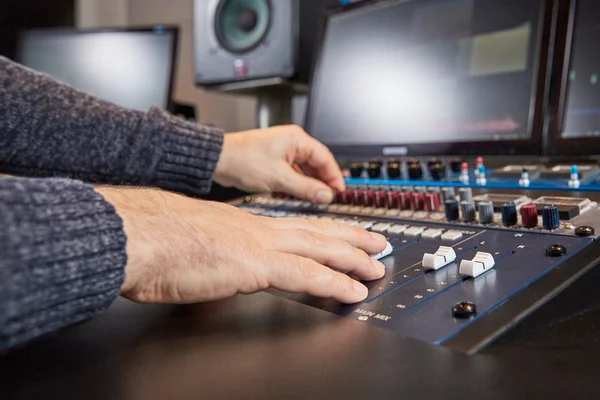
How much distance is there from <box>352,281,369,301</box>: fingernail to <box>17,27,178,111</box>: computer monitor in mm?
1480

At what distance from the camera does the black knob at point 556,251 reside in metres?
0.52

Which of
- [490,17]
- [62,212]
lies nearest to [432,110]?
[490,17]

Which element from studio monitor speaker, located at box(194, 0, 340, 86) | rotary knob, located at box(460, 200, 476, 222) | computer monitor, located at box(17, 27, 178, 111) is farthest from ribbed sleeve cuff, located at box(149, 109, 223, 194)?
computer monitor, located at box(17, 27, 178, 111)

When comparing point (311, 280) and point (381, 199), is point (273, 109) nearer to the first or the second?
point (381, 199)

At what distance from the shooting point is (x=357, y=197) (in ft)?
2.86

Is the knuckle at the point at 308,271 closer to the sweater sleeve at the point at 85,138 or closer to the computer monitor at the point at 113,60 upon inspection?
the sweater sleeve at the point at 85,138

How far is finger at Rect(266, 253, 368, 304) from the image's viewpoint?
1.59 feet

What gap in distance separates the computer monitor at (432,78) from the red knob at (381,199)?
0.28 metres

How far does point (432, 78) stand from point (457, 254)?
2.11 feet

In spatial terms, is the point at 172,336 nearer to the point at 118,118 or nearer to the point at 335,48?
the point at 118,118

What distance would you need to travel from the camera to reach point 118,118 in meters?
0.94

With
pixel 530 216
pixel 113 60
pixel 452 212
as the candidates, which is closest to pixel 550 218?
pixel 530 216

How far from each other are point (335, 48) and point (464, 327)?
101 cm

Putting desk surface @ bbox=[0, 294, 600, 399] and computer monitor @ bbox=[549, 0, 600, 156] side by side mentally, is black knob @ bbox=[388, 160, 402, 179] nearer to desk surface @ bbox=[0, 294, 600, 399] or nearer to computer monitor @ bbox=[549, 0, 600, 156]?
computer monitor @ bbox=[549, 0, 600, 156]
